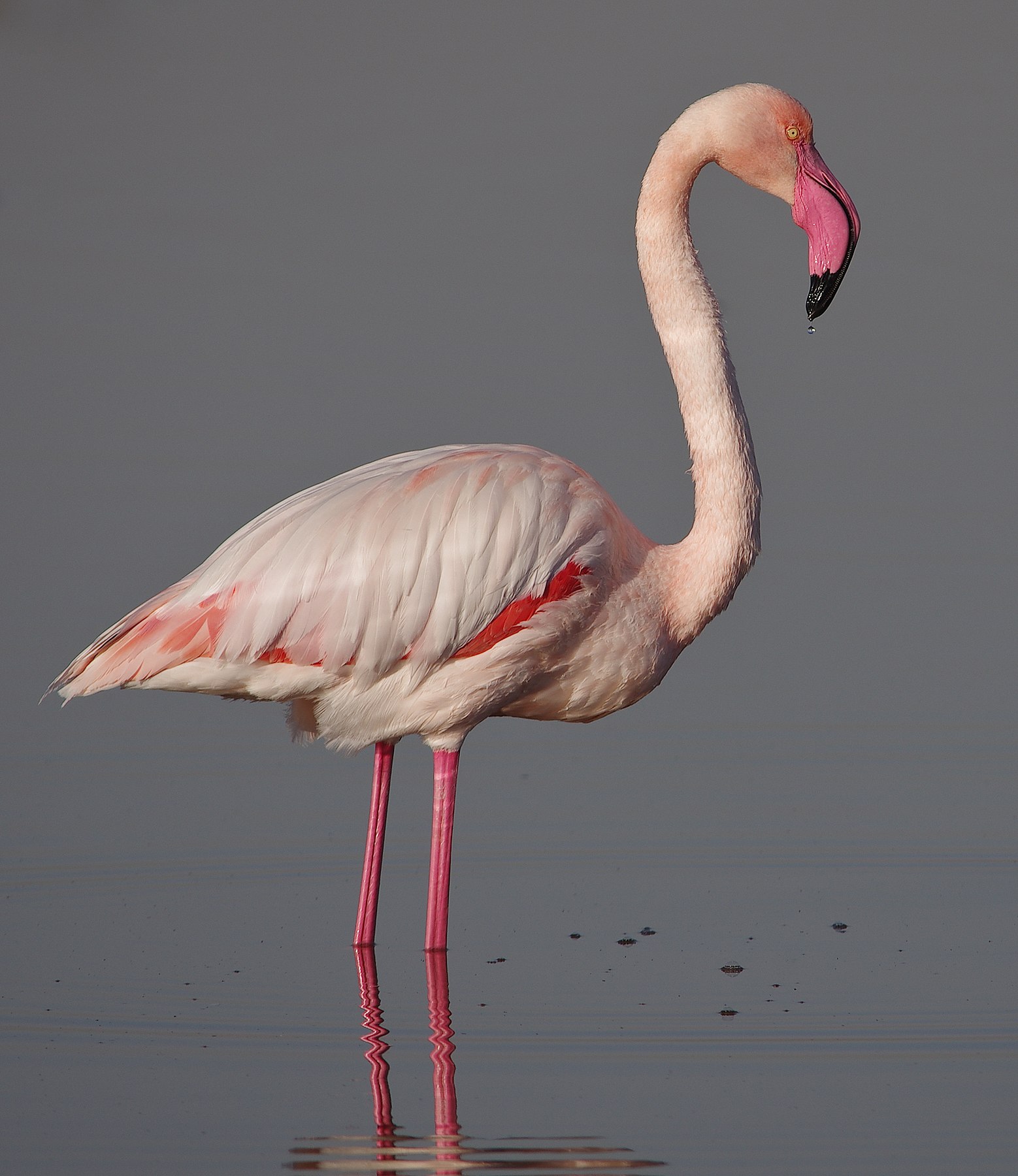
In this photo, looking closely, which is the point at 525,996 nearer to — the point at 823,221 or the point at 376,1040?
the point at 376,1040

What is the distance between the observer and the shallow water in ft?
14.0

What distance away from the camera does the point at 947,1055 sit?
474 centimetres

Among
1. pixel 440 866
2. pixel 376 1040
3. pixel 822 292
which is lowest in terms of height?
pixel 376 1040

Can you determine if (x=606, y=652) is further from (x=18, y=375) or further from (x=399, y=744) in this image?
(x=18, y=375)

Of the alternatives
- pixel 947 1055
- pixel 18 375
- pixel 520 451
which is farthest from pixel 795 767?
pixel 18 375

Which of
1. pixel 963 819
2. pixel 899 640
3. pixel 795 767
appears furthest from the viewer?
pixel 899 640

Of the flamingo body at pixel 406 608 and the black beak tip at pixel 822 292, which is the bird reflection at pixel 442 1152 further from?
the black beak tip at pixel 822 292

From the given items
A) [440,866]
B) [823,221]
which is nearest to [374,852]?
[440,866]

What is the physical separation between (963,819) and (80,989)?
3296 millimetres

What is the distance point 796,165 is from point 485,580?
5.88 ft

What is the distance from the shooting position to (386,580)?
5543mm

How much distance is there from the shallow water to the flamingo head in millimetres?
1968

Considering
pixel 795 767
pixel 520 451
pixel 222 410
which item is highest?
pixel 222 410

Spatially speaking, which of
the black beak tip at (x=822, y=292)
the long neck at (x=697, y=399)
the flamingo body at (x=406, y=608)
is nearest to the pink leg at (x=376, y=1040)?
the flamingo body at (x=406, y=608)
